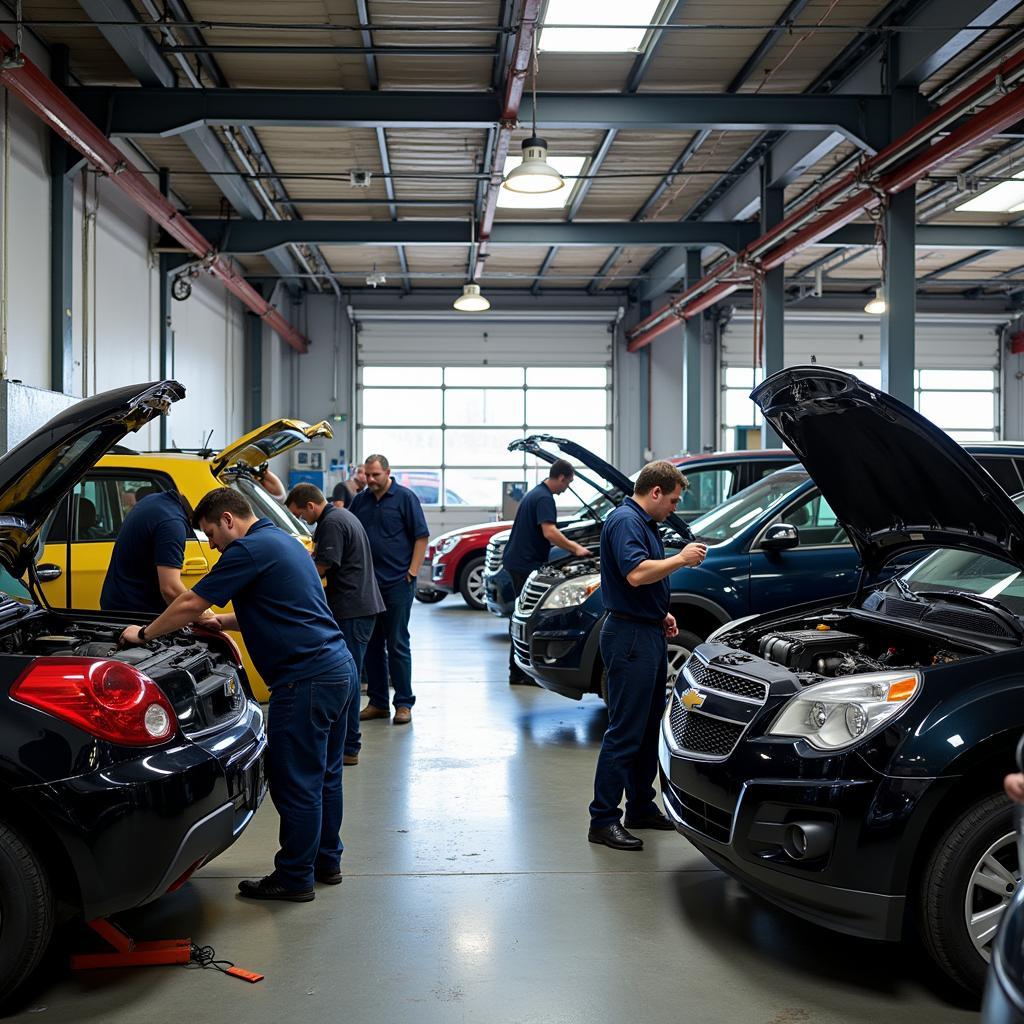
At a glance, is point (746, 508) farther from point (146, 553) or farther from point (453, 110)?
point (453, 110)

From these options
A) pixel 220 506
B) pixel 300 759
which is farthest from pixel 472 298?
pixel 300 759

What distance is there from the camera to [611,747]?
440cm

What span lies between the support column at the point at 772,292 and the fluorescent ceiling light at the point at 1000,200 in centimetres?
279

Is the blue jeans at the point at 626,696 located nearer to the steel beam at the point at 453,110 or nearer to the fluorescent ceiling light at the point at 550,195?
the steel beam at the point at 453,110

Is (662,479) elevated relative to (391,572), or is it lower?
elevated

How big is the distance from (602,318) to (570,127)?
11.1 meters

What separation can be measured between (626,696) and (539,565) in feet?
13.3

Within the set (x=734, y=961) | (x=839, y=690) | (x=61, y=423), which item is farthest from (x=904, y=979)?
(x=61, y=423)

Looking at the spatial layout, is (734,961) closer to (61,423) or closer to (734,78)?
(61,423)

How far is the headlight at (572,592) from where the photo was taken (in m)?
6.59

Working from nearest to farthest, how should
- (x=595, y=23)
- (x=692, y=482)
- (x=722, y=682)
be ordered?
1. (x=722, y=682)
2. (x=595, y=23)
3. (x=692, y=482)

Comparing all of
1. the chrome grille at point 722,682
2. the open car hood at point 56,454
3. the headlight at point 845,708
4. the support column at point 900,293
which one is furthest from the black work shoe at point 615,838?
the support column at point 900,293

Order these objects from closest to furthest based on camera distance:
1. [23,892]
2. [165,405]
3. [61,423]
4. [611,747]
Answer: [23,892] → [61,423] → [165,405] → [611,747]

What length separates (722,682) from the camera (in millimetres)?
3674
